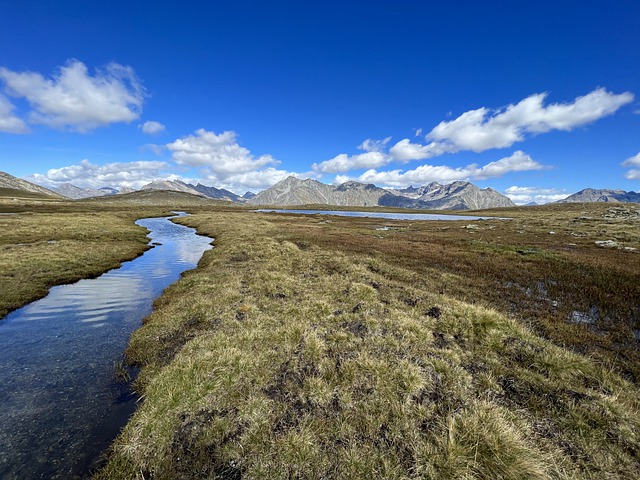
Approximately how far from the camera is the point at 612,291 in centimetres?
2011

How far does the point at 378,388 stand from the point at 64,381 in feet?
38.1

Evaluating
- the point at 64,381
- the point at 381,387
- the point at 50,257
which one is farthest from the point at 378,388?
the point at 50,257

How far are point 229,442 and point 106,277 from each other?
25133 millimetres

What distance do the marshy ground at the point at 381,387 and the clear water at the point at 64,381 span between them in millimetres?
943

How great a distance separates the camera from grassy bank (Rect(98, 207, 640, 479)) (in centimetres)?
677

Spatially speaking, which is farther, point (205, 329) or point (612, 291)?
point (612, 291)

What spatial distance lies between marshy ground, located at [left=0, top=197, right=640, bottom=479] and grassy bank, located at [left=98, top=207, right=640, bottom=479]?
49 millimetres

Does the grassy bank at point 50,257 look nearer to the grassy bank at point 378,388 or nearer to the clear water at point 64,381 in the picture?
the clear water at point 64,381

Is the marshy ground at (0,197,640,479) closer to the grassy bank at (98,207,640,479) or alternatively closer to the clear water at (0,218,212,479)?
the grassy bank at (98,207,640,479)

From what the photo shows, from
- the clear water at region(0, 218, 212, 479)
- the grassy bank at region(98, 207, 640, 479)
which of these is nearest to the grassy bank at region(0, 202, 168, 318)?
the clear water at region(0, 218, 212, 479)

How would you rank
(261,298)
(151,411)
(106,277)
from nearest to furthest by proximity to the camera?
(151,411)
(261,298)
(106,277)

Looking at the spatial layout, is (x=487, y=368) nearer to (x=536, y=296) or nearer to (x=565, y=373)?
(x=565, y=373)

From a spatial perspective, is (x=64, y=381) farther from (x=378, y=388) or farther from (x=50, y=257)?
(x=50, y=257)

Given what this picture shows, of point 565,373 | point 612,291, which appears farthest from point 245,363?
point 612,291
